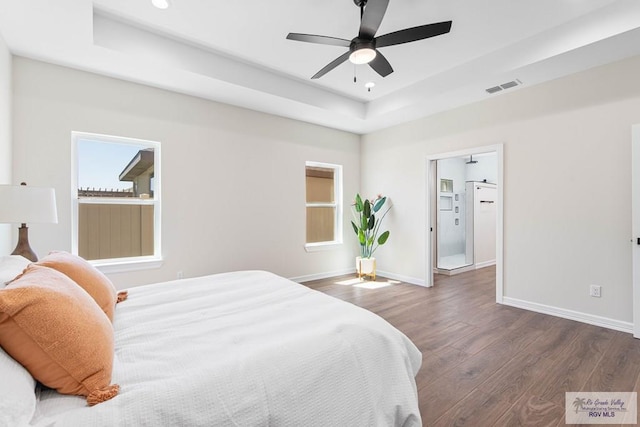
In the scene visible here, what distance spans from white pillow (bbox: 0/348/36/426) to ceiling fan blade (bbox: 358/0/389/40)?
8.14 feet

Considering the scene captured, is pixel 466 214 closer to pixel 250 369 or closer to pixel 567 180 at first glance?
pixel 567 180

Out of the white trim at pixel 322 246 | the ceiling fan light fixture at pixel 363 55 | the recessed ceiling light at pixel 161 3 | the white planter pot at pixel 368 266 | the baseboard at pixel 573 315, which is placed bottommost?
the baseboard at pixel 573 315

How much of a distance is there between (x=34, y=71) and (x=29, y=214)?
194 cm

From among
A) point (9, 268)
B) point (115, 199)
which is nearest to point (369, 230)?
point (115, 199)

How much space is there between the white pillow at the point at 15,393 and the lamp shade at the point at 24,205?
1.45 meters

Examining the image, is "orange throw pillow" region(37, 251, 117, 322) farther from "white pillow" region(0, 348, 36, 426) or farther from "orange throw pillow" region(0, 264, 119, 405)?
"white pillow" region(0, 348, 36, 426)

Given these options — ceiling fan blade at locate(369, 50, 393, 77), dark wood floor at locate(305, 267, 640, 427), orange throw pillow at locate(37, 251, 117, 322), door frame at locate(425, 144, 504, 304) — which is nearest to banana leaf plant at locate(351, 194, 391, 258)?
door frame at locate(425, 144, 504, 304)

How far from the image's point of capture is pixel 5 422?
722 millimetres

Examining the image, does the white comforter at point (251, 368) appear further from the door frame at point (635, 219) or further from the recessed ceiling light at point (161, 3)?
the door frame at point (635, 219)

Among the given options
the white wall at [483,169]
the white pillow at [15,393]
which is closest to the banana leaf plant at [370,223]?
the white wall at [483,169]

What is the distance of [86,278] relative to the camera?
4.98 feet

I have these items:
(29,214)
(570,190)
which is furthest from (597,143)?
(29,214)

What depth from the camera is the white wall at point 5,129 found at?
2.50 m

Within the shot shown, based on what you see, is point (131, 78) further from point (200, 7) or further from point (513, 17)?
point (513, 17)
